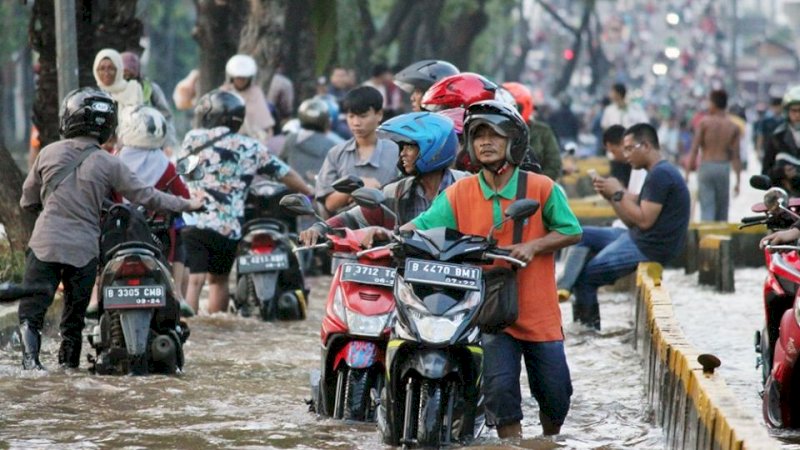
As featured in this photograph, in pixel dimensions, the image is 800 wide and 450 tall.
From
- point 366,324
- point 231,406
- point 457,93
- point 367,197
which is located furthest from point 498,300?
point 457,93

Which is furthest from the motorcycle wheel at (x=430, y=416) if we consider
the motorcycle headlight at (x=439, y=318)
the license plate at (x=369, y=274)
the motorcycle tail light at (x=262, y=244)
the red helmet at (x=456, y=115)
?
the motorcycle tail light at (x=262, y=244)

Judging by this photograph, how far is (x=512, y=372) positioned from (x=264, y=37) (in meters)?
14.2

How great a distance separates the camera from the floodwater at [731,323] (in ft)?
36.1

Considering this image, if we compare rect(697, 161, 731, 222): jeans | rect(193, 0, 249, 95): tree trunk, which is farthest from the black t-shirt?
rect(193, 0, 249, 95): tree trunk

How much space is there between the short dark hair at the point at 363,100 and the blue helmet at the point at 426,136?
207 cm

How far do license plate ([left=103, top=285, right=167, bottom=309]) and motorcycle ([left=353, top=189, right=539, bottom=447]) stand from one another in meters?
2.60

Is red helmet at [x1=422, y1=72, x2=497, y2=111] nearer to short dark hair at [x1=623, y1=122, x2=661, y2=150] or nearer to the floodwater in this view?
the floodwater

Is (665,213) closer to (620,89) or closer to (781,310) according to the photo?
(781,310)

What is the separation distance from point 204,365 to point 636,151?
11.3 ft

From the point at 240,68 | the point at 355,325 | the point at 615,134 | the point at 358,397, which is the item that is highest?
the point at 240,68

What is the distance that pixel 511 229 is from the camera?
8.18m

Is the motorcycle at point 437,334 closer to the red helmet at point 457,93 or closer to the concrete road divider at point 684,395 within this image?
the concrete road divider at point 684,395

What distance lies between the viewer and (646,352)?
11.1 m

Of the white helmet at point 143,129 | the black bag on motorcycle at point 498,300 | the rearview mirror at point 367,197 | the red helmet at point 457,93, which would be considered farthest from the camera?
the white helmet at point 143,129
